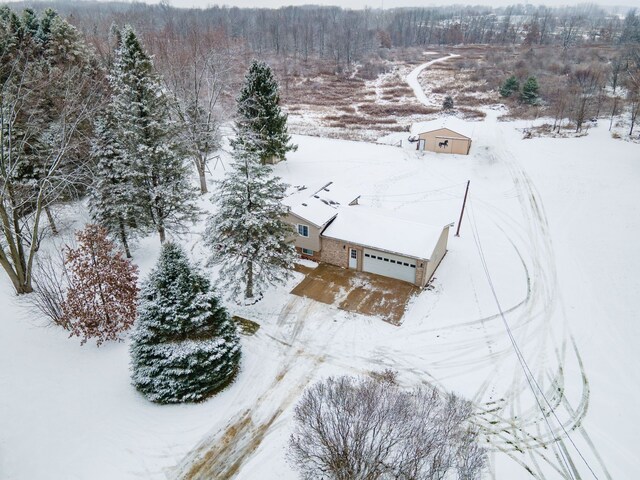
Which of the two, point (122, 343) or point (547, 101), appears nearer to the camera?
point (122, 343)

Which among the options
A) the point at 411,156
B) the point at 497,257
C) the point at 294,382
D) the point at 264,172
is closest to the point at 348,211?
the point at 264,172

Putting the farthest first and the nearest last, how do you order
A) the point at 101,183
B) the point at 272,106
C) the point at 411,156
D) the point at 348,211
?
the point at 411,156
the point at 272,106
the point at 348,211
the point at 101,183

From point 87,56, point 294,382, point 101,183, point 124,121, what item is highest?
point 87,56

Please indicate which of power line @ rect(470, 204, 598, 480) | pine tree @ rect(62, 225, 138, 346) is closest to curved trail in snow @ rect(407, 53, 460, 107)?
power line @ rect(470, 204, 598, 480)

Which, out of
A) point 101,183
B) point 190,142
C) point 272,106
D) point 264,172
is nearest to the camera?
point 264,172

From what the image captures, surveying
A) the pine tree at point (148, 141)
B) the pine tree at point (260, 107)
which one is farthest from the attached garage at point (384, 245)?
the pine tree at point (260, 107)

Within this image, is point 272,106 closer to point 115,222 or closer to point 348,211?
point 348,211

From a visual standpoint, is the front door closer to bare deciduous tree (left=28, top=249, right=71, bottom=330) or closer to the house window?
the house window
